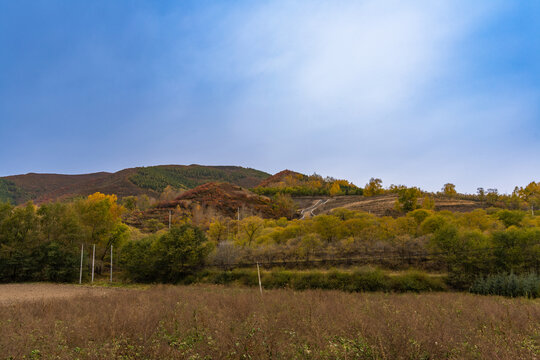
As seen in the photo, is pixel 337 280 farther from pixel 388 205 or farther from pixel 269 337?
pixel 388 205

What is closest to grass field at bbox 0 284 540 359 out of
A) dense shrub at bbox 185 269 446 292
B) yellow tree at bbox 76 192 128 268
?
dense shrub at bbox 185 269 446 292

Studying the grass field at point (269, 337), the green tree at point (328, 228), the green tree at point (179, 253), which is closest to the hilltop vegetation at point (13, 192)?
the green tree at point (179, 253)

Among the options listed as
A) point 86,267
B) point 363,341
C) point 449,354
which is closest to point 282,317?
point 363,341

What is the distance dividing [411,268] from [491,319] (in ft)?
78.0

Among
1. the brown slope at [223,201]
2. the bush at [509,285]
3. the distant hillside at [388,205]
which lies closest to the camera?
the bush at [509,285]

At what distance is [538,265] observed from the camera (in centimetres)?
2811

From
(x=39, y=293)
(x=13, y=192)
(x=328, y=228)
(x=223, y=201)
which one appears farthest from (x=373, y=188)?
(x=13, y=192)

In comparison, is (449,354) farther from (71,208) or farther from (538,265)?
(71,208)

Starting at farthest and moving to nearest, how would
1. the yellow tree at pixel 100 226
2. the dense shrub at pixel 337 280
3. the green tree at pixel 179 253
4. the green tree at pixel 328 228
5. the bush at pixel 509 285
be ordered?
the yellow tree at pixel 100 226 < the green tree at pixel 328 228 < the green tree at pixel 179 253 < the dense shrub at pixel 337 280 < the bush at pixel 509 285

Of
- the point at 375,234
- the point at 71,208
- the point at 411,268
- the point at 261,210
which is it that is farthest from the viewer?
the point at 261,210

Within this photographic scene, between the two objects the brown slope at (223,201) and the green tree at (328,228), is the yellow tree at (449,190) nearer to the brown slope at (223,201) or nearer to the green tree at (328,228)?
the brown slope at (223,201)

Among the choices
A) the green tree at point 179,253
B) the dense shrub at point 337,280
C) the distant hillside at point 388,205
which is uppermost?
the distant hillside at point 388,205

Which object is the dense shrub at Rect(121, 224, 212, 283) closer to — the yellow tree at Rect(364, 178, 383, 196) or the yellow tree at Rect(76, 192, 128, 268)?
the yellow tree at Rect(76, 192, 128, 268)

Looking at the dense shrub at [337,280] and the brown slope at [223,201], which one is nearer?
the dense shrub at [337,280]
